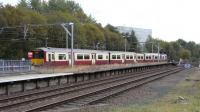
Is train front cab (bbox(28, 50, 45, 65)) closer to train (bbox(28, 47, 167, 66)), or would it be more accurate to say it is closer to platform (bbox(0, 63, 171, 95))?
train (bbox(28, 47, 167, 66))

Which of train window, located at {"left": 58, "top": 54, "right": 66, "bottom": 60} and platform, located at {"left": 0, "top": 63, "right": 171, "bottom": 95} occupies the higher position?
train window, located at {"left": 58, "top": 54, "right": 66, "bottom": 60}

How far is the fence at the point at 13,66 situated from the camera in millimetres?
39200

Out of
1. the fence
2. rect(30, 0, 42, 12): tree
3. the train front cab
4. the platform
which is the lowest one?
the platform

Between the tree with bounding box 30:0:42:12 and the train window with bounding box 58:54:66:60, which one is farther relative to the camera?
the tree with bounding box 30:0:42:12

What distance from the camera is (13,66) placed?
136 feet

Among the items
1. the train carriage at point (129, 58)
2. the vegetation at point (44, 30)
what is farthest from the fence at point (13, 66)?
the train carriage at point (129, 58)

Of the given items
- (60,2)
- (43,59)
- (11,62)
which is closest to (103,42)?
(60,2)

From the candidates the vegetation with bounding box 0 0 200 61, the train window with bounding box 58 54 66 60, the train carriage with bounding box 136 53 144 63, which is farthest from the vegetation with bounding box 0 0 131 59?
the train carriage with bounding box 136 53 144 63

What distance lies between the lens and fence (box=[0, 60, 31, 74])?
3920 centimetres

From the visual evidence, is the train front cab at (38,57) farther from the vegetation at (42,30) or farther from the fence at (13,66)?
the fence at (13,66)

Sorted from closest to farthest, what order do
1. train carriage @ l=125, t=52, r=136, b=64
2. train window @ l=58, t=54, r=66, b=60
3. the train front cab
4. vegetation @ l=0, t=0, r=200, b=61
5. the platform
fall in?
1. the platform
2. the train front cab
3. train window @ l=58, t=54, r=66, b=60
4. vegetation @ l=0, t=0, r=200, b=61
5. train carriage @ l=125, t=52, r=136, b=64

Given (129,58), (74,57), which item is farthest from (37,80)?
(129,58)

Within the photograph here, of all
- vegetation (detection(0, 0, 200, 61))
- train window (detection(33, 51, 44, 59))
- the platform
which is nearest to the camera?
the platform

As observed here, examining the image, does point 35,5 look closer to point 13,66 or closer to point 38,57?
point 38,57
